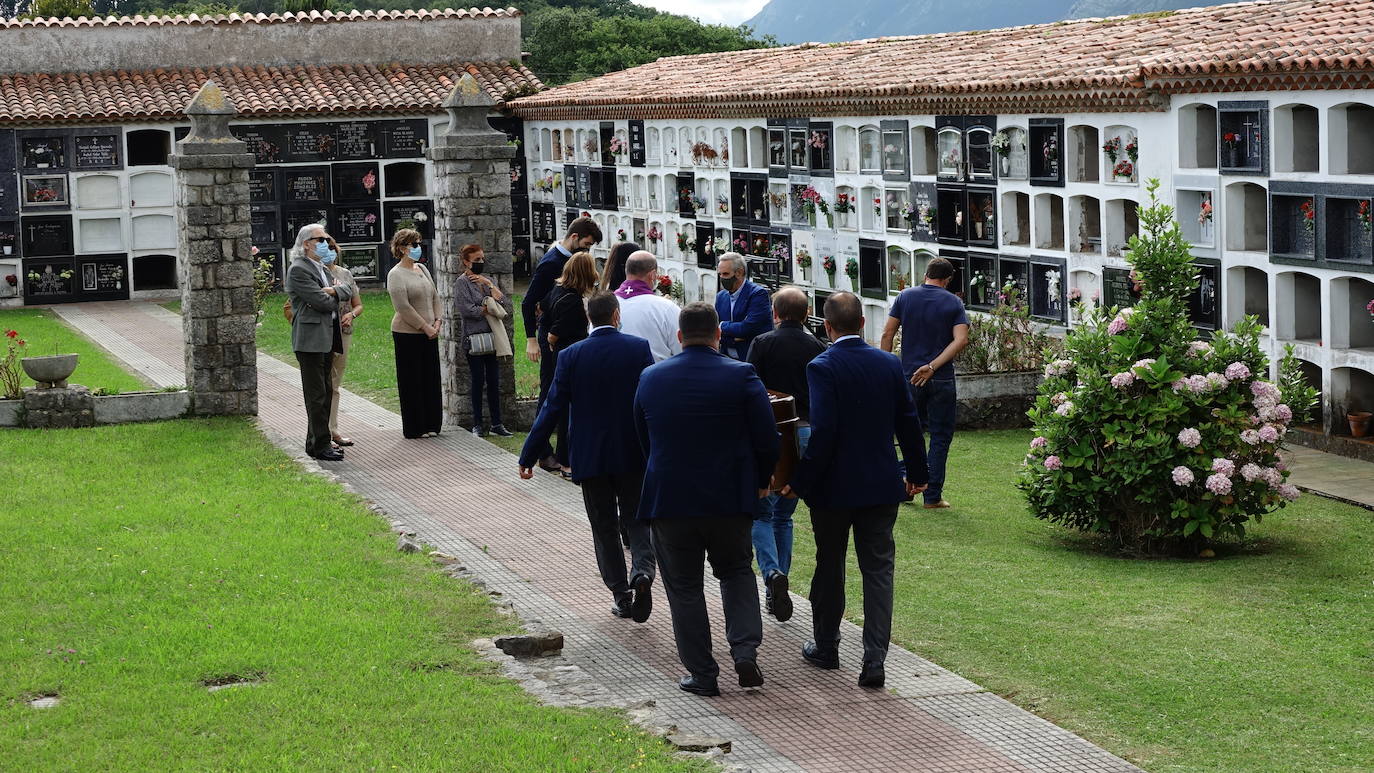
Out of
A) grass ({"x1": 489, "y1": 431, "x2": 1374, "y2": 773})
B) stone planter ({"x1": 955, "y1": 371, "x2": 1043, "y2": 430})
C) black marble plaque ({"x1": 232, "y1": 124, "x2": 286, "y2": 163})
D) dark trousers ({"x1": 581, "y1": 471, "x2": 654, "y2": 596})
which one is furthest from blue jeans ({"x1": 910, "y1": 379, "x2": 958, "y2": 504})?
black marble plaque ({"x1": 232, "y1": 124, "x2": 286, "y2": 163})

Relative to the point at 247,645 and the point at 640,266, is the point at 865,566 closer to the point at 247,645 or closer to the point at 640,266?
the point at 247,645

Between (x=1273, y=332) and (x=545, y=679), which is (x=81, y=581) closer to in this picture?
(x=545, y=679)

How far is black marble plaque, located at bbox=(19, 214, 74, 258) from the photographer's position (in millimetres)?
22078

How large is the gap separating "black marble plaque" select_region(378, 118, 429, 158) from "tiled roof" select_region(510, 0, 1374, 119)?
3.01 m

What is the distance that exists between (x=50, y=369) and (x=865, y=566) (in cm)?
776

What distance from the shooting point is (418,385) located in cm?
1181

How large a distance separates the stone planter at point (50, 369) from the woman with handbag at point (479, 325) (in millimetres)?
2878

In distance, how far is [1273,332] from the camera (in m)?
12.1

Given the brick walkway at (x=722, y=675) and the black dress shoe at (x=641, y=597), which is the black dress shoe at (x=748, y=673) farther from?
the black dress shoe at (x=641, y=597)

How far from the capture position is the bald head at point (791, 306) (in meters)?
6.90

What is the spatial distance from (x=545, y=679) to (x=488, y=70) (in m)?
21.0

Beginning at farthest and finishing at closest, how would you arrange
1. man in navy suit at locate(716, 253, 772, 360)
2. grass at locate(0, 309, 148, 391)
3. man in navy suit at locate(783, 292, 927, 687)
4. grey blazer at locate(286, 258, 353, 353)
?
1. grass at locate(0, 309, 148, 391)
2. grey blazer at locate(286, 258, 353, 353)
3. man in navy suit at locate(716, 253, 772, 360)
4. man in navy suit at locate(783, 292, 927, 687)

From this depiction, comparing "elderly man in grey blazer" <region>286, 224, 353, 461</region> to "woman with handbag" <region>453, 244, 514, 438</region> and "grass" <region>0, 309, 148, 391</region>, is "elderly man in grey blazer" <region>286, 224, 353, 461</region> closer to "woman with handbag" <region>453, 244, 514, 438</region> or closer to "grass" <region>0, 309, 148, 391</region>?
"woman with handbag" <region>453, 244, 514, 438</region>

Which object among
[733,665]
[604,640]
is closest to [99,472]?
[604,640]
